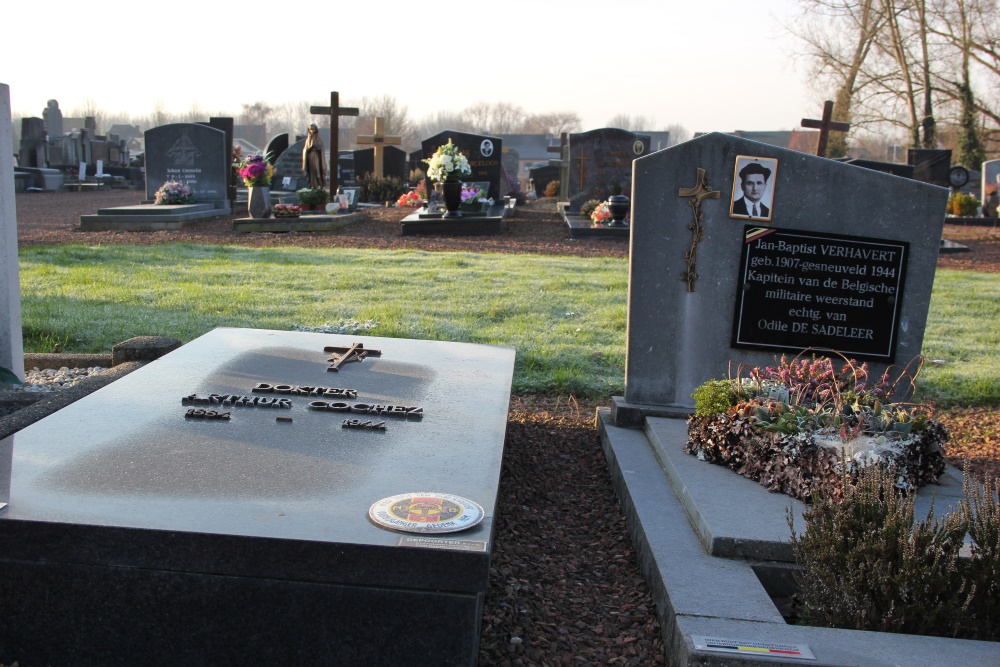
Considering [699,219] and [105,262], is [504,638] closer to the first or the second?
[699,219]

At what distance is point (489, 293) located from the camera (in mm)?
9344

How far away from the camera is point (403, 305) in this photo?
8500mm

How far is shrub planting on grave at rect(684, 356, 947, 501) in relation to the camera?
3.68 metres

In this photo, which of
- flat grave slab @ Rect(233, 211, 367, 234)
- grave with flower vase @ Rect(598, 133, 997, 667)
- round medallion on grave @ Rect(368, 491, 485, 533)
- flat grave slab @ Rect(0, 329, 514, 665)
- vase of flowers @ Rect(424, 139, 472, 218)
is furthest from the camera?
vase of flowers @ Rect(424, 139, 472, 218)

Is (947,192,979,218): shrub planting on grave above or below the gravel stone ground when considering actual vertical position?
above

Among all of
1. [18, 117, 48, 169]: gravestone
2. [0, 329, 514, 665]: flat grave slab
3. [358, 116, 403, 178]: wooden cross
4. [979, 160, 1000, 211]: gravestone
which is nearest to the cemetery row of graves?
[0, 329, 514, 665]: flat grave slab

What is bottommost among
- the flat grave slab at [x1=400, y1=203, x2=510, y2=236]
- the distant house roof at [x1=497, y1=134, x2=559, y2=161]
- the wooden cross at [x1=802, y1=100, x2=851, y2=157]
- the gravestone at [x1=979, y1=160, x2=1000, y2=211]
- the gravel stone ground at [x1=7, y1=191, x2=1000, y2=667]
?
the gravel stone ground at [x1=7, y1=191, x2=1000, y2=667]

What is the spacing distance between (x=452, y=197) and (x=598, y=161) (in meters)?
4.66

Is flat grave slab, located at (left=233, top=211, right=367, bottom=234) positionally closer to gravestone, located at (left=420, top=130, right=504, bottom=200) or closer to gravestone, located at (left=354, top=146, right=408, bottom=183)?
gravestone, located at (left=420, top=130, right=504, bottom=200)

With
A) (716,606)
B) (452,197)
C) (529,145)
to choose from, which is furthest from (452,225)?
(529,145)

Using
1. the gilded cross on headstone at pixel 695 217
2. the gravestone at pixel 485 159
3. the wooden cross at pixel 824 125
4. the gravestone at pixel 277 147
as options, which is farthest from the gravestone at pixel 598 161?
the gilded cross on headstone at pixel 695 217

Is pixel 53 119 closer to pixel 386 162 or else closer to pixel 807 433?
pixel 386 162

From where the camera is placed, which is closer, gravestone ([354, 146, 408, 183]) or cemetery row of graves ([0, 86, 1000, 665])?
cemetery row of graves ([0, 86, 1000, 665])

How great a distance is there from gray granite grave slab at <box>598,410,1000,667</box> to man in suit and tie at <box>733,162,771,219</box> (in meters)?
1.54
